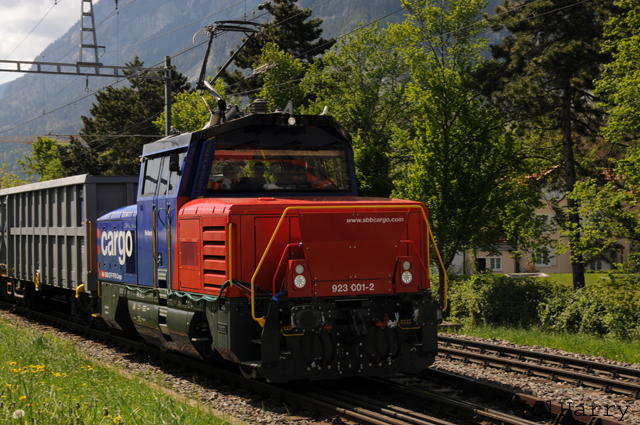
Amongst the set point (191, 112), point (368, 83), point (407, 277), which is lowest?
point (407, 277)

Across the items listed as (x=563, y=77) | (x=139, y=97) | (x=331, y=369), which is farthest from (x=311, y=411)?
(x=139, y=97)

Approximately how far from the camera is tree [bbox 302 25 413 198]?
32281 millimetres

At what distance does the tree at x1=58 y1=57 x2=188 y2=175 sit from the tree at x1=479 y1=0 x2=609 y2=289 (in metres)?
36.1

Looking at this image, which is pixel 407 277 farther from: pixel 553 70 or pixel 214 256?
pixel 553 70

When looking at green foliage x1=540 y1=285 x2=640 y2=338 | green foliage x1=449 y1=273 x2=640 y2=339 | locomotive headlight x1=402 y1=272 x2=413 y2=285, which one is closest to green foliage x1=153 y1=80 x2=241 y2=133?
green foliage x1=449 y1=273 x2=640 y2=339

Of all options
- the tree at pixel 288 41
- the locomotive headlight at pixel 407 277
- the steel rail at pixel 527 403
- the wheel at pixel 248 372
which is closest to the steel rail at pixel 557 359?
the steel rail at pixel 527 403

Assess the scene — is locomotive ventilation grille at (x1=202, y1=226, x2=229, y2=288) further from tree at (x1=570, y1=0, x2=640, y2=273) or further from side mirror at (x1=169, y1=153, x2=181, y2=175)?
tree at (x1=570, y1=0, x2=640, y2=273)

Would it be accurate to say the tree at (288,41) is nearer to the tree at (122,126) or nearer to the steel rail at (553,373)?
the tree at (122,126)

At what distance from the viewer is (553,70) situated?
2664cm

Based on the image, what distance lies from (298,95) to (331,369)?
28.7 meters

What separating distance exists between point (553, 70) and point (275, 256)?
867 inches

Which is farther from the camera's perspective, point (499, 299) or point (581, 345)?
point (499, 299)

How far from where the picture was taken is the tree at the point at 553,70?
26.0 m

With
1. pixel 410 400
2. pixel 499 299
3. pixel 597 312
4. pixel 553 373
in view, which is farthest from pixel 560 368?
pixel 499 299
